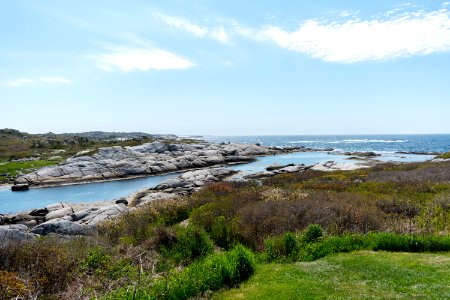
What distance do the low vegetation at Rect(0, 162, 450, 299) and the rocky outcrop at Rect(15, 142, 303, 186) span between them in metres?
42.6

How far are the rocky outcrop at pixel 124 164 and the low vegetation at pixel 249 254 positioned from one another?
42.6 m

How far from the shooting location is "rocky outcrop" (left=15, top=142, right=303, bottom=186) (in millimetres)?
54812

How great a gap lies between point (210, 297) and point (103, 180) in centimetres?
5298

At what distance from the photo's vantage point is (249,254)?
934 centimetres

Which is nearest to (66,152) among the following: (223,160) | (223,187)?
(223,160)

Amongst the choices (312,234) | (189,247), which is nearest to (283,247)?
(312,234)

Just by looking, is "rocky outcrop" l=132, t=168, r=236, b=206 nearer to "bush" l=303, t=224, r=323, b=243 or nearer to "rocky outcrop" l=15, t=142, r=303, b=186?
"rocky outcrop" l=15, t=142, r=303, b=186

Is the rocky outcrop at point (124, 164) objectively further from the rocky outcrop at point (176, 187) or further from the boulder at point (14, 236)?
the boulder at point (14, 236)

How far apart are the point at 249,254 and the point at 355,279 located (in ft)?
9.10

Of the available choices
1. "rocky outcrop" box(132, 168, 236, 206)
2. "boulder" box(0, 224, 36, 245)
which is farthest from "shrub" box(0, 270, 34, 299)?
"rocky outcrop" box(132, 168, 236, 206)

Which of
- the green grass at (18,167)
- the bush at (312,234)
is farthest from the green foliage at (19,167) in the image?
the bush at (312,234)

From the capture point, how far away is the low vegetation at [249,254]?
309 inches

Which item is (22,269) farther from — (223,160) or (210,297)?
(223,160)

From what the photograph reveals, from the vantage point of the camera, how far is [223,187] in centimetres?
2736
